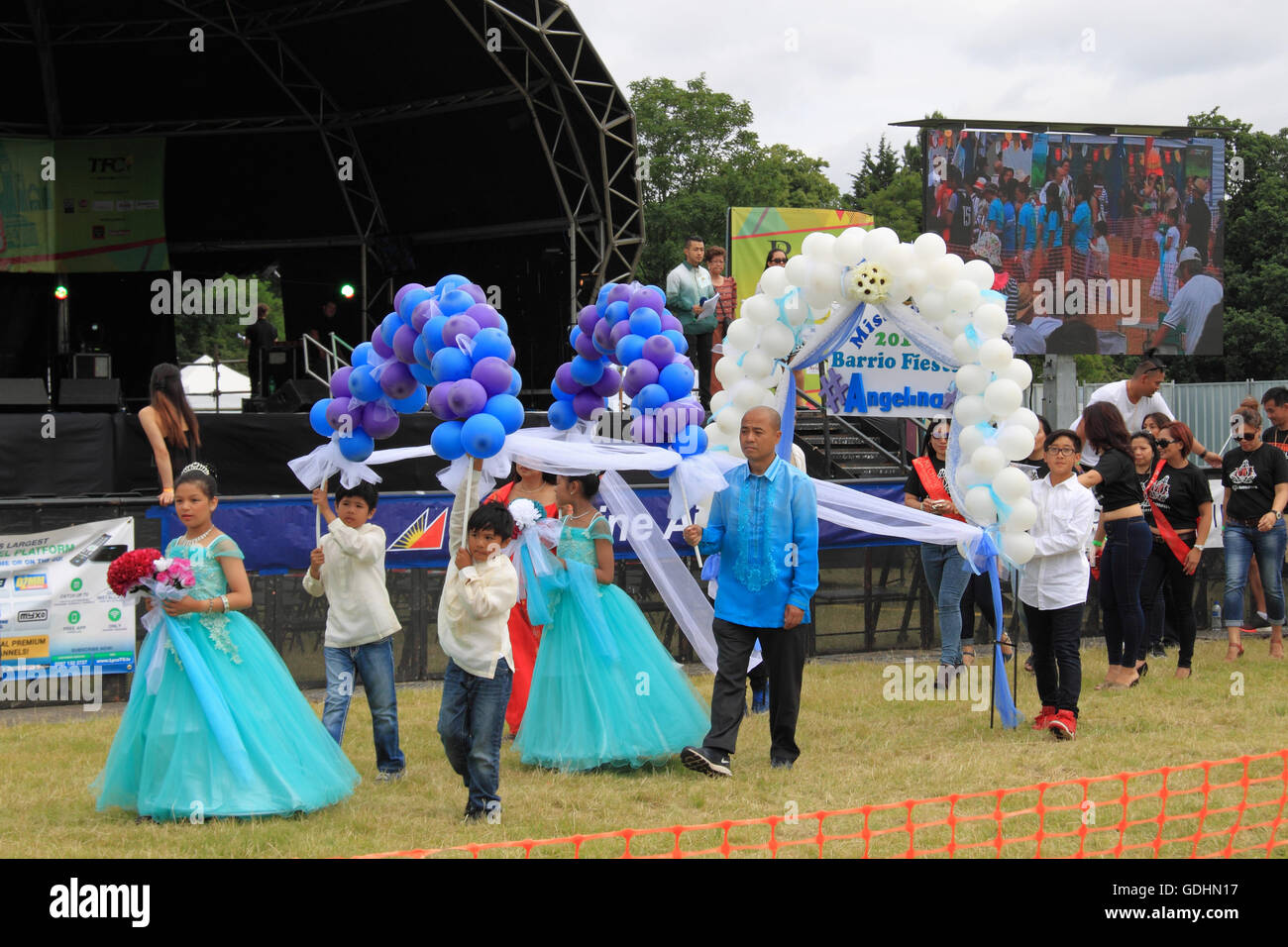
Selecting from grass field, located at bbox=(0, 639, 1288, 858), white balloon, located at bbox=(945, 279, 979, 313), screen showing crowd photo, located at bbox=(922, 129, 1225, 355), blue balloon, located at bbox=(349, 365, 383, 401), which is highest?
screen showing crowd photo, located at bbox=(922, 129, 1225, 355)

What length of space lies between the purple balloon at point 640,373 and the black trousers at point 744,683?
162 cm

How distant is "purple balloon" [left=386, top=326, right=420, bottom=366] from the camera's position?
21.9 ft

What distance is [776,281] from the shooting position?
7.93 metres

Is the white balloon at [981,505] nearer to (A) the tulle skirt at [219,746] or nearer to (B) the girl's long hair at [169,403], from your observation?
(A) the tulle skirt at [219,746]

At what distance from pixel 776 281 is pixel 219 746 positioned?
13.7 ft

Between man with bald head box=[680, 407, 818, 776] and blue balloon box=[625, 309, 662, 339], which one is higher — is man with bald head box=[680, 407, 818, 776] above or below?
below

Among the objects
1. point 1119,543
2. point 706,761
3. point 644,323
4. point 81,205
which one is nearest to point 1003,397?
point 644,323

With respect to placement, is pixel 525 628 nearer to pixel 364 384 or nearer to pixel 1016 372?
pixel 364 384

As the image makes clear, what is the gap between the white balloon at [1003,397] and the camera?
7.23 meters

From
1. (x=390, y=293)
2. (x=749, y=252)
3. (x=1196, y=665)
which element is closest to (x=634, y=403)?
(x=1196, y=665)

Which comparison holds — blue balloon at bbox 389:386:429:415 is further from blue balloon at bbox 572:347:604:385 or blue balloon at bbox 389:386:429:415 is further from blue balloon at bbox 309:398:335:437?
blue balloon at bbox 572:347:604:385

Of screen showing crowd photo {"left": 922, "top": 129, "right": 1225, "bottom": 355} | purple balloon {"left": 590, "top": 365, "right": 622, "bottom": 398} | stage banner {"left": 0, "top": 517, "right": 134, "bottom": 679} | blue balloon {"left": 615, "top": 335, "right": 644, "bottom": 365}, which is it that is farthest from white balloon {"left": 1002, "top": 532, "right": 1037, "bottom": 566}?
screen showing crowd photo {"left": 922, "top": 129, "right": 1225, "bottom": 355}

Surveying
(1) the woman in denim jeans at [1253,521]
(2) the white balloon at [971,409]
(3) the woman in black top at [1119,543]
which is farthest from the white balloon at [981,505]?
(1) the woman in denim jeans at [1253,521]

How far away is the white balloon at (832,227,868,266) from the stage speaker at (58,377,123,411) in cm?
955
